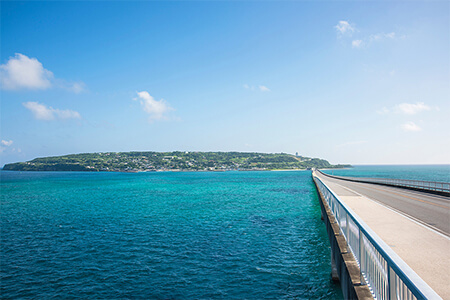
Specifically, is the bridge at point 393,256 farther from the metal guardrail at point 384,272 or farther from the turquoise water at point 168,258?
the turquoise water at point 168,258

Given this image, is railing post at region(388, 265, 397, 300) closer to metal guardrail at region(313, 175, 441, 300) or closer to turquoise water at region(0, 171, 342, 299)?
metal guardrail at region(313, 175, 441, 300)

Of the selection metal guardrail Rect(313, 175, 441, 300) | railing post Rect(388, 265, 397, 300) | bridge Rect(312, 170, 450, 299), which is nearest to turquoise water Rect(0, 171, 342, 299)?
bridge Rect(312, 170, 450, 299)

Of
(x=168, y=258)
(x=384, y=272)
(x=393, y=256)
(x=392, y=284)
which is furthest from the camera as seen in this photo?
(x=168, y=258)

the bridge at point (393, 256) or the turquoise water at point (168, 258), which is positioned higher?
the bridge at point (393, 256)

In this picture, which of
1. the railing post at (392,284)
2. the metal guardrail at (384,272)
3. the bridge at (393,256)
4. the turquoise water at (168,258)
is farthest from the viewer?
the turquoise water at (168,258)

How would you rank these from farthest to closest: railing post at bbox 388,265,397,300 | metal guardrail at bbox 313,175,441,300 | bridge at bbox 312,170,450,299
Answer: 1. railing post at bbox 388,265,397,300
2. bridge at bbox 312,170,450,299
3. metal guardrail at bbox 313,175,441,300

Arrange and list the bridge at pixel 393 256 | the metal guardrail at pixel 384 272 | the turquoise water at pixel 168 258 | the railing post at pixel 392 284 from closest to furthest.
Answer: the metal guardrail at pixel 384 272, the bridge at pixel 393 256, the railing post at pixel 392 284, the turquoise water at pixel 168 258

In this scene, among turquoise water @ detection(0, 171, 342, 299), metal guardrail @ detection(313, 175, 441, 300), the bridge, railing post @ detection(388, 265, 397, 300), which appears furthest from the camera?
turquoise water @ detection(0, 171, 342, 299)

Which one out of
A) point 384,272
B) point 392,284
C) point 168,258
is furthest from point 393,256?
point 168,258

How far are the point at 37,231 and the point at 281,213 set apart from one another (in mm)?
21028

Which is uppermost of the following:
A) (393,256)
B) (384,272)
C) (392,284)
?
(393,256)

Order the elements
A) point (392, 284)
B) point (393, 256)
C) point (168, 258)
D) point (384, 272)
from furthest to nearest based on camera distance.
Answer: point (168, 258) < point (384, 272) < point (392, 284) < point (393, 256)

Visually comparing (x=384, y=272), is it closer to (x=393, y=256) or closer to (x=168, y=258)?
(x=393, y=256)

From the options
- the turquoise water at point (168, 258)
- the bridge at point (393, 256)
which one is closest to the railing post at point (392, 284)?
the bridge at point (393, 256)
